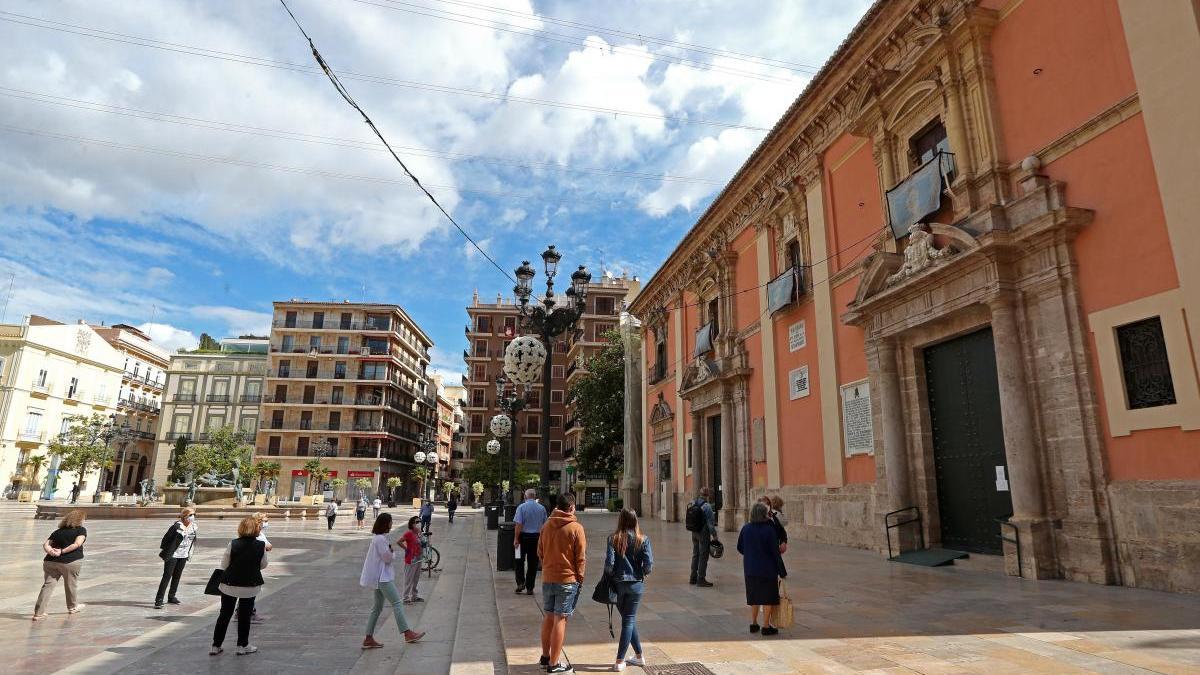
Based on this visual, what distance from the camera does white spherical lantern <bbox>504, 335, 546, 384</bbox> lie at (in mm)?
8828

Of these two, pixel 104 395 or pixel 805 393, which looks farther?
pixel 104 395

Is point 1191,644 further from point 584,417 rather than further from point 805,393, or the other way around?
point 584,417

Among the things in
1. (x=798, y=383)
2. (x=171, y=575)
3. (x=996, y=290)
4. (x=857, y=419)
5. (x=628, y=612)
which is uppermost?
(x=996, y=290)

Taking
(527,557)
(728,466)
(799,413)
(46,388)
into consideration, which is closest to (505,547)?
(527,557)

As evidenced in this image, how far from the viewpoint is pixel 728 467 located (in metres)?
17.9

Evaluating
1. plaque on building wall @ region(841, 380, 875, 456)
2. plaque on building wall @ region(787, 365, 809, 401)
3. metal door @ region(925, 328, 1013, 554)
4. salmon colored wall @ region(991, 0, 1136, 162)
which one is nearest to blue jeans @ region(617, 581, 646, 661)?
metal door @ region(925, 328, 1013, 554)

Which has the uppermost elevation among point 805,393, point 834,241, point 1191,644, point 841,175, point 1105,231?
point 841,175

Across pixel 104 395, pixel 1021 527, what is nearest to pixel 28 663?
pixel 1021 527

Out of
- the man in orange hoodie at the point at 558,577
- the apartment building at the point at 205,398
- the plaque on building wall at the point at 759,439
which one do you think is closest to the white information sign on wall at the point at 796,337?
the plaque on building wall at the point at 759,439

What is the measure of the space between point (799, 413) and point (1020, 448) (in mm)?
6452

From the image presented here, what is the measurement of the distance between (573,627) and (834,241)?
10737mm

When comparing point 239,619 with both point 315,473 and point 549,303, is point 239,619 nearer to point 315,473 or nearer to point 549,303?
point 549,303

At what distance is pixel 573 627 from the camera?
5.77 meters

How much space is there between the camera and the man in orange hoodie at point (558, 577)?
14.7 feet
